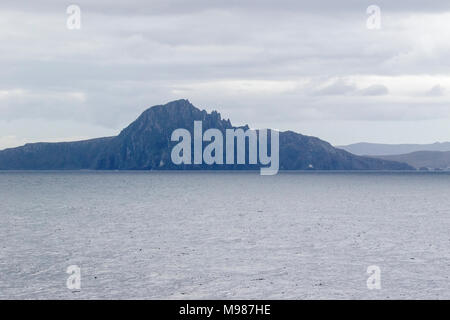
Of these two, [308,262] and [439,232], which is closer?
[308,262]

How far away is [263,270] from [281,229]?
3506 centimetres

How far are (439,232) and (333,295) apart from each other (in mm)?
45120

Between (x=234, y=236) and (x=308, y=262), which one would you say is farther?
(x=234, y=236)

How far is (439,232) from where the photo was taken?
81688mm

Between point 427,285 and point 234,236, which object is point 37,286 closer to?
point 427,285

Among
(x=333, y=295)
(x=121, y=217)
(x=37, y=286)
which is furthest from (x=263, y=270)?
(x=121, y=217)

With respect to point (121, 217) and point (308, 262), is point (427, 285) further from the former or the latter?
point (121, 217)

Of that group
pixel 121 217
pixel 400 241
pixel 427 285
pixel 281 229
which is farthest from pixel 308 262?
pixel 121 217

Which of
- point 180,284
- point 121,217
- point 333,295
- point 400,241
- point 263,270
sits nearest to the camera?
point 333,295
